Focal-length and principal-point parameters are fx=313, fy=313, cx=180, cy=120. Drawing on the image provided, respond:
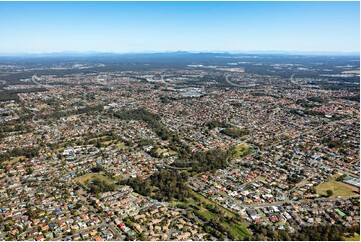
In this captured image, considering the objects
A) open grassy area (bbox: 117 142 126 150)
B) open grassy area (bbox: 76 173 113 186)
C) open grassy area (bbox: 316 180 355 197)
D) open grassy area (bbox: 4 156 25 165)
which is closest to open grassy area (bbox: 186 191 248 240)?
open grassy area (bbox: 76 173 113 186)

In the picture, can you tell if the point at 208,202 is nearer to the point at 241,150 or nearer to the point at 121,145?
the point at 241,150

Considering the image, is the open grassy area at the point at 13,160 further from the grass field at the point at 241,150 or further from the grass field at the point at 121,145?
the grass field at the point at 241,150

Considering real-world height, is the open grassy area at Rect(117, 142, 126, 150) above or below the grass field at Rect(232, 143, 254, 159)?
above

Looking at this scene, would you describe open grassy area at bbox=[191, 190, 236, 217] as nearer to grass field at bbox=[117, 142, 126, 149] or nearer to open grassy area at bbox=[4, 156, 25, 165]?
grass field at bbox=[117, 142, 126, 149]

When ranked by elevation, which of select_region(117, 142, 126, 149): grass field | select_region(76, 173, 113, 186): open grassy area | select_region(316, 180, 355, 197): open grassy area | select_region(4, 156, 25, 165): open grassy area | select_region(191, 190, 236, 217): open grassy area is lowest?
select_region(316, 180, 355, 197): open grassy area

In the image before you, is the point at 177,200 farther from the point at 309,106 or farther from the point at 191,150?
the point at 309,106

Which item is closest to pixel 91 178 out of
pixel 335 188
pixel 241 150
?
pixel 241 150

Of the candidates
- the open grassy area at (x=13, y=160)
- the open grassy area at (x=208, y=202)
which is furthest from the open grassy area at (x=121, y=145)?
the open grassy area at (x=208, y=202)
